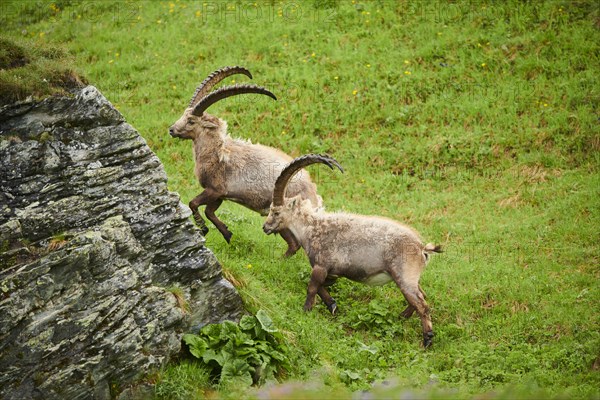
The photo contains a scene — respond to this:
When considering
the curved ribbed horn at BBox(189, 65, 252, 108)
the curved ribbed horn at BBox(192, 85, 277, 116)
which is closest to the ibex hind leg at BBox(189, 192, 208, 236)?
the curved ribbed horn at BBox(192, 85, 277, 116)

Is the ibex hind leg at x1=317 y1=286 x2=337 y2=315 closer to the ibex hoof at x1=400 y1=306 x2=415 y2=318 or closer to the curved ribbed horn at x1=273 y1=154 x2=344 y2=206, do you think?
the ibex hoof at x1=400 y1=306 x2=415 y2=318

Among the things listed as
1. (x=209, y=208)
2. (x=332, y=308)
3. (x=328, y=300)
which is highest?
(x=209, y=208)

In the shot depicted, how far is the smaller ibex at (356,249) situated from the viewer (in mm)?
11000

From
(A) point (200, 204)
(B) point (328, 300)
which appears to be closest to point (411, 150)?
(A) point (200, 204)

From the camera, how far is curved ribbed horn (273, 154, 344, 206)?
1102cm

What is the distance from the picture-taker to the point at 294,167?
37.7ft

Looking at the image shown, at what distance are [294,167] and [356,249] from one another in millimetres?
1792

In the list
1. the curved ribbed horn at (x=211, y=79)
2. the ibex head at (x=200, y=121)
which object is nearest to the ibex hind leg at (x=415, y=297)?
the ibex head at (x=200, y=121)

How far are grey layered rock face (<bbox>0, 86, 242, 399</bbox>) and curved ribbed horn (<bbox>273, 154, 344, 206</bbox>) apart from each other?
2.45 m

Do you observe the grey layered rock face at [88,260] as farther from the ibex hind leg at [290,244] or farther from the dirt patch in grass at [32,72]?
the ibex hind leg at [290,244]

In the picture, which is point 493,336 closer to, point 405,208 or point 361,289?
point 361,289

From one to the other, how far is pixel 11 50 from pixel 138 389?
499 cm

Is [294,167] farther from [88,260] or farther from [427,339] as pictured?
[88,260]

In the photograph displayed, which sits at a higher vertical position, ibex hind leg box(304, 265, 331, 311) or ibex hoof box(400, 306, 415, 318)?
ibex hind leg box(304, 265, 331, 311)
